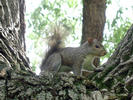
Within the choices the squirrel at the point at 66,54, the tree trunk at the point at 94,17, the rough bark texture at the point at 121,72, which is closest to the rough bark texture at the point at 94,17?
the tree trunk at the point at 94,17

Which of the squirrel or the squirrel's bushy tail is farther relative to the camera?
the squirrel

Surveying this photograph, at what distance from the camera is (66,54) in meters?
5.41

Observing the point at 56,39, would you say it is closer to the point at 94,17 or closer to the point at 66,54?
the point at 66,54

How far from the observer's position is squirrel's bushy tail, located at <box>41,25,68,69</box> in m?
4.88

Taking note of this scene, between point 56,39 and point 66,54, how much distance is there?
0.37 metres

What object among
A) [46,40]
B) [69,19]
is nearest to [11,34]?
[46,40]

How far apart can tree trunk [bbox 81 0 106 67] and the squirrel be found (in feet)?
0.81

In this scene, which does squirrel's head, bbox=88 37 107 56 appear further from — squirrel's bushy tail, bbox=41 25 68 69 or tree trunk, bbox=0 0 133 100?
tree trunk, bbox=0 0 133 100

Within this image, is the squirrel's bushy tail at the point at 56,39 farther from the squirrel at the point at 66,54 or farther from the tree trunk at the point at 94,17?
the tree trunk at the point at 94,17

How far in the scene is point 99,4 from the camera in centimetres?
482

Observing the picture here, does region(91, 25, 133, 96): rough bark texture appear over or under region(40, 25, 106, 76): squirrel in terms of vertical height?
under

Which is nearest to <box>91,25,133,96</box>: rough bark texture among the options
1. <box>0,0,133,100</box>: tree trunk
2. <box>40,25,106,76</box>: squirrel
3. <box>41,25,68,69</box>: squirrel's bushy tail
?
<box>0,0,133,100</box>: tree trunk

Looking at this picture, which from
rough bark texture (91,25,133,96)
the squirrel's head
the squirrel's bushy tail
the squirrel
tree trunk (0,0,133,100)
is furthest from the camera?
the squirrel's head

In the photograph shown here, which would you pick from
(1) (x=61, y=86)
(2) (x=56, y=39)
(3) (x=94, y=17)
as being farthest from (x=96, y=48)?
(1) (x=61, y=86)
